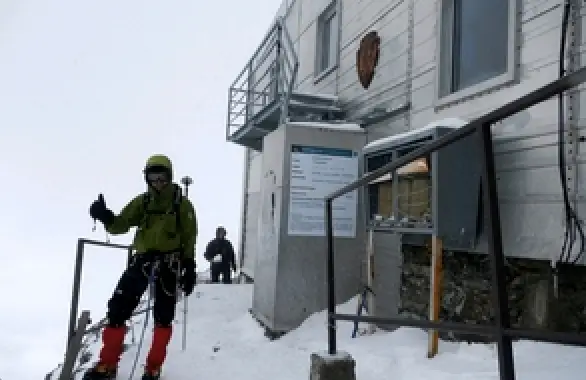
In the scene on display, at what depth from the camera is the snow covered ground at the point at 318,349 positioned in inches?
136

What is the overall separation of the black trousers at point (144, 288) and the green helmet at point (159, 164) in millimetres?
693

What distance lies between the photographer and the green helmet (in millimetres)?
4055

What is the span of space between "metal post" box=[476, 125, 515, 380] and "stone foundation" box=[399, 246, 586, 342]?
259cm

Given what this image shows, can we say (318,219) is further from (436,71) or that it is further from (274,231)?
(436,71)

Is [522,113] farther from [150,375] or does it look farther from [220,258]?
[220,258]

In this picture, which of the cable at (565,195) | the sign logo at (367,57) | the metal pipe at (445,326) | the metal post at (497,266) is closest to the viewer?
the metal post at (497,266)

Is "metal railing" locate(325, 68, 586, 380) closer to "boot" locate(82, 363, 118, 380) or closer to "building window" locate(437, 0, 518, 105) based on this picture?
"boot" locate(82, 363, 118, 380)

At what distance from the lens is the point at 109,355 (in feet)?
12.6

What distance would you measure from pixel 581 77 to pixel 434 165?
3.13 meters

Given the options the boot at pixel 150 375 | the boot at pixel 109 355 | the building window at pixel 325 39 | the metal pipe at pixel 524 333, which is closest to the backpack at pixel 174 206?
the boot at pixel 109 355

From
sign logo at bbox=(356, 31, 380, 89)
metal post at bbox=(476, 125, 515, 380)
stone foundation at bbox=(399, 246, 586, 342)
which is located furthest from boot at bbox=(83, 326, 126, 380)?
sign logo at bbox=(356, 31, 380, 89)

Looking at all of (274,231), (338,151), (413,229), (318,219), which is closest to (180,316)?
(274,231)

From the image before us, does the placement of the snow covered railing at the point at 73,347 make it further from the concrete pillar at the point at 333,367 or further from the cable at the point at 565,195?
the cable at the point at 565,195

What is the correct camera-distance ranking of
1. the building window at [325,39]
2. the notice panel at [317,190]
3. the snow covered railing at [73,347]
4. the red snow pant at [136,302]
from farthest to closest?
1. the building window at [325,39]
2. the notice panel at [317,190]
3. the snow covered railing at [73,347]
4. the red snow pant at [136,302]
